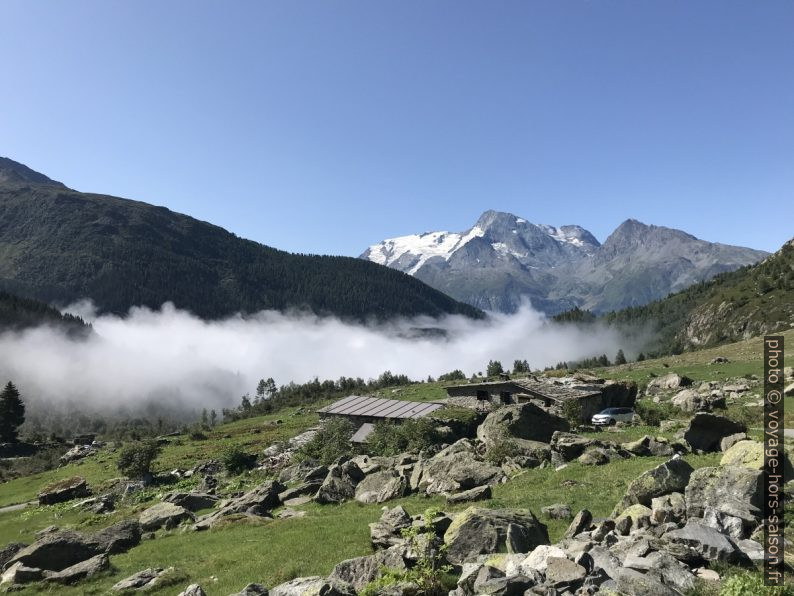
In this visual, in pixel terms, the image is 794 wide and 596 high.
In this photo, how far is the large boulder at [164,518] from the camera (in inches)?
1359

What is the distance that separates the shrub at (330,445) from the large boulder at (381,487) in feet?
63.6

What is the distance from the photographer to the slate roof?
2552 inches

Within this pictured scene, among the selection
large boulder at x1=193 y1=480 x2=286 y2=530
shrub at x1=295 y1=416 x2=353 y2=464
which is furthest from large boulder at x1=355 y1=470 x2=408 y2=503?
shrub at x1=295 y1=416 x2=353 y2=464

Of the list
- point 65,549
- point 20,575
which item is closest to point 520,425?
point 65,549

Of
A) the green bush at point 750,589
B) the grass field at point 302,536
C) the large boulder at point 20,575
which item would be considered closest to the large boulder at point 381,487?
the grass field at point 302,536

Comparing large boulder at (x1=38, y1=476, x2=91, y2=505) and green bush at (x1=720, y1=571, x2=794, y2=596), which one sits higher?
green bush at (x1=720, y1=571, x2=794, y2=596)

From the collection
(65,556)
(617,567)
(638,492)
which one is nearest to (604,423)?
(638,492)

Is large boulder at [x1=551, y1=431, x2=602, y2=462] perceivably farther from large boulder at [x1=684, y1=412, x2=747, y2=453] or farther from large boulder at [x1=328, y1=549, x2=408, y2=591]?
large boulder at [x1=328, y1=549, x2=408, y2=591]

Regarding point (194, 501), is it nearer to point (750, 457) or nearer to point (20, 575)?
point (20, 575)

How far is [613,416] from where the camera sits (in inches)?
2106

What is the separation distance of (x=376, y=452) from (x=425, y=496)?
2260cm

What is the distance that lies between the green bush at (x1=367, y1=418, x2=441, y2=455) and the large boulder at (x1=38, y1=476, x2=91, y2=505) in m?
40.3

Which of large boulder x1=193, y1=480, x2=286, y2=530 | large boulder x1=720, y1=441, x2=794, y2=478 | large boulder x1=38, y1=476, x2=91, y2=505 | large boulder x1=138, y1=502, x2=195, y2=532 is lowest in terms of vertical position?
large boulder x1=38, y1=476, x2=91, y2=505

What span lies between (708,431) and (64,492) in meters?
71.7
